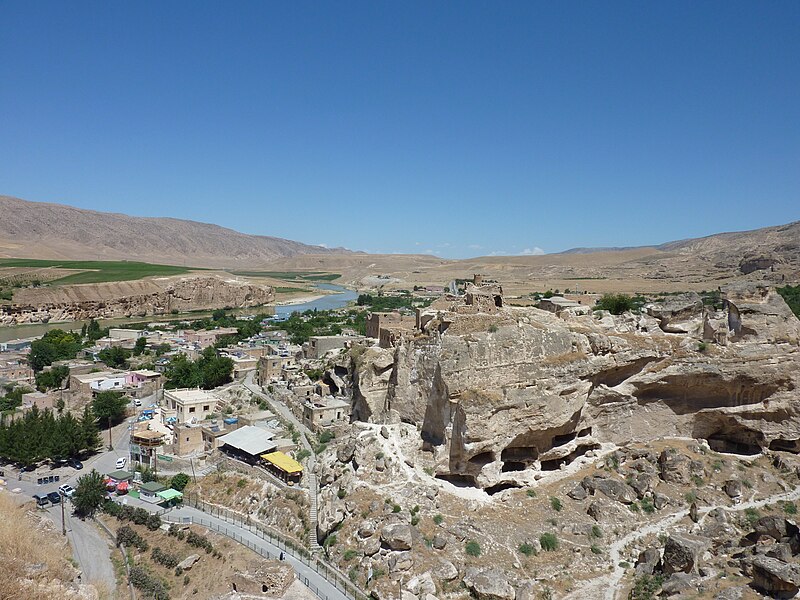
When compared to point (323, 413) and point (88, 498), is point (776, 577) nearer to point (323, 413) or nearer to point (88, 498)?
point (323, 413)

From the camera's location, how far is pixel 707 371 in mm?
25953

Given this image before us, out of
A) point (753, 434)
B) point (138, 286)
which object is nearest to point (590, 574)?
point (753, 434)

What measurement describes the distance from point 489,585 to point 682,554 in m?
6.14

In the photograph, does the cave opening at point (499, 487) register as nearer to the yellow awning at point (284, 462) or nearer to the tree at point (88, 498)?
the yellow awning at point (284, 462)

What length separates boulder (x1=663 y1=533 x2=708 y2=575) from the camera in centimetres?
1712

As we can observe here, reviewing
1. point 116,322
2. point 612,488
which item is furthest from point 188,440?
point 116,322

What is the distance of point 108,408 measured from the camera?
38500 millimetres

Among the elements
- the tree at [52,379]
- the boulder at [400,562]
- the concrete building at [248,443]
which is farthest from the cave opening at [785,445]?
the tree at [52,379]

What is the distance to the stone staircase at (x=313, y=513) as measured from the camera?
2258cm

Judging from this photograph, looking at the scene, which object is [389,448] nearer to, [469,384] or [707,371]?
[469,384]

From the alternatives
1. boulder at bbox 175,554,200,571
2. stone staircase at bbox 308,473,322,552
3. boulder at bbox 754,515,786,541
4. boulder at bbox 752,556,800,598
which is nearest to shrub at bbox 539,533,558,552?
boulder at bbox 752,556,800,598

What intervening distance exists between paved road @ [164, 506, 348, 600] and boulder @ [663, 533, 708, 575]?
10655mm

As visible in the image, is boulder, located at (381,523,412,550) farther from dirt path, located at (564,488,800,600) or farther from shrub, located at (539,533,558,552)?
dirt path, located at (564,488,800,600)

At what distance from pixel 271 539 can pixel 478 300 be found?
50.2 ft
